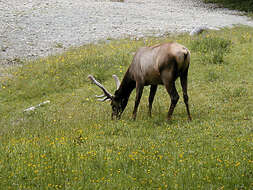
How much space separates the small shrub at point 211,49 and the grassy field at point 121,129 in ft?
0.14

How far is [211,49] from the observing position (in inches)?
606

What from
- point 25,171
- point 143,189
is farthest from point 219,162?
point 25,171

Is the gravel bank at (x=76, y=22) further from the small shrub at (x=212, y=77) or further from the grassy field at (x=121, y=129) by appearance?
the small shrub at (x=212, y=77)

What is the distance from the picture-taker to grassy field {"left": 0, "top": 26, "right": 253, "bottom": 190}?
5219 millimetres

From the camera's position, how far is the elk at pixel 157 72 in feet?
27.7

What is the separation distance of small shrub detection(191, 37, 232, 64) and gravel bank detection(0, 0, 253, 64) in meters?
4.62

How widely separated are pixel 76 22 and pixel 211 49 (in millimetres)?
10675

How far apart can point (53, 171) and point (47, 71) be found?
1054 cm

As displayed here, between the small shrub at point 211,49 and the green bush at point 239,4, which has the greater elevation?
the small shrub at point 211,49

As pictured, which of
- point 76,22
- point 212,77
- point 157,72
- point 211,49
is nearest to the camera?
point 157,72

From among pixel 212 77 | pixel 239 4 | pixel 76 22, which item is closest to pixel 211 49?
pixel 212 77

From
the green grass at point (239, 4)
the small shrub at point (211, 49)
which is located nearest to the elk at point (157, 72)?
the small shrub at point (211, 49)

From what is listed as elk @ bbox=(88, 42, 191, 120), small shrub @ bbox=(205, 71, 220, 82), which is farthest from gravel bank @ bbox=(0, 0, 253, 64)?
elk @ bbox=(88, 42, 191, 120)

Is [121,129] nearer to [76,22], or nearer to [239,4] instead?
[76,22]
